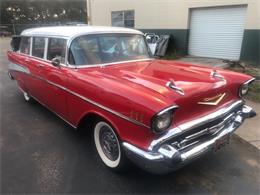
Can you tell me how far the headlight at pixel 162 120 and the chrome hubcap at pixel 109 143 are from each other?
79cm

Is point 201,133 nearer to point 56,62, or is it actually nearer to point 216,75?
point 216,75

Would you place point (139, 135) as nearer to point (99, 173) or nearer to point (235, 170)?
point (99, 173)

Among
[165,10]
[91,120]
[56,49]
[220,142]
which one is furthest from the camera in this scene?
[165,10]

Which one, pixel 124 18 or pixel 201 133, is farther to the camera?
pixel 124 18

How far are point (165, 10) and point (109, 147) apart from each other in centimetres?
997

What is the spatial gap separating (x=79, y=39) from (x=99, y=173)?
1855 mm

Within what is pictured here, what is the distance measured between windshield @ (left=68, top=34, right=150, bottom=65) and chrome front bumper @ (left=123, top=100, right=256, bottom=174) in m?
1.55

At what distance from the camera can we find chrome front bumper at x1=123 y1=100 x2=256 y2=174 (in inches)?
101

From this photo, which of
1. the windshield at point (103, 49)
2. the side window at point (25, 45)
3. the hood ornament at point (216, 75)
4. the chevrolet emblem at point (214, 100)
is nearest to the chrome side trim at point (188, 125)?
the chevrolet emblem at point (214, 100)

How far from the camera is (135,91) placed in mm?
2785

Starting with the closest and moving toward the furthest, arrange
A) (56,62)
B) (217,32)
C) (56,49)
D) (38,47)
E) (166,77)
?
1. (166,77)
2. (56,62)
3. (56,49)
4. (38,47)
5. (217,32)

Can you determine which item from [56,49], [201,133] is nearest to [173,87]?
[201,133]

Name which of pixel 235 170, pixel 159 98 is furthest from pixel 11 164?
pixel 235 170

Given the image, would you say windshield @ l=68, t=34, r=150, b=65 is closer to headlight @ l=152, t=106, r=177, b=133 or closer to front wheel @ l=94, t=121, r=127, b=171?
front wheel @ l=94, t=121, r=127, b=171
